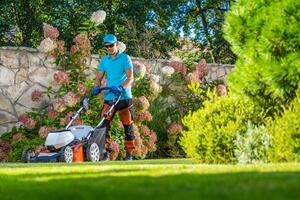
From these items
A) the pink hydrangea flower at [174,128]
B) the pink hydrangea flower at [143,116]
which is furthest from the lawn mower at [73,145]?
the pink hydrangea flower at [174,128]

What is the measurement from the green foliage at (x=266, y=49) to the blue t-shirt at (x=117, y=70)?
2480 millimetres

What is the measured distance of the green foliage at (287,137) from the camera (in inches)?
298

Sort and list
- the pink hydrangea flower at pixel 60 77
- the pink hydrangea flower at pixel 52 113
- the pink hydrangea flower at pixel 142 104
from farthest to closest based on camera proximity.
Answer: the pink hydrangea flower at pixel 142 104
the pink hydrangea flower at pixel 60 77
the pink hydrangea flower at pixel 52 113

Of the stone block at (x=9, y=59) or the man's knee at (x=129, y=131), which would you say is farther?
the stone block at (x=9, y=59)

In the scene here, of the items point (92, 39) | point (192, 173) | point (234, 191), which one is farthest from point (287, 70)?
point (92, 39)

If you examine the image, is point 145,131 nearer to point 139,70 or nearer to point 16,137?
point 139,70

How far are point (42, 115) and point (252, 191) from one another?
353 inches

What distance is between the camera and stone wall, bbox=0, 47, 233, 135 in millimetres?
Answer: 13133

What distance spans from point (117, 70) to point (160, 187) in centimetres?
597

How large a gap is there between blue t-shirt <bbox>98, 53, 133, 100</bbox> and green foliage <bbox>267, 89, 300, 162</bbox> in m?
3.47

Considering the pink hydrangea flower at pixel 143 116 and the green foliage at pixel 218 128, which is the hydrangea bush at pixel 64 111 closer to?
the pink hydrangea flower at pixel 143 116

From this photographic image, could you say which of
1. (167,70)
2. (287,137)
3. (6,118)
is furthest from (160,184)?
(167,70)

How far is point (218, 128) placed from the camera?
27.5 ft

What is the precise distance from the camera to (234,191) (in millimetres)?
4609
